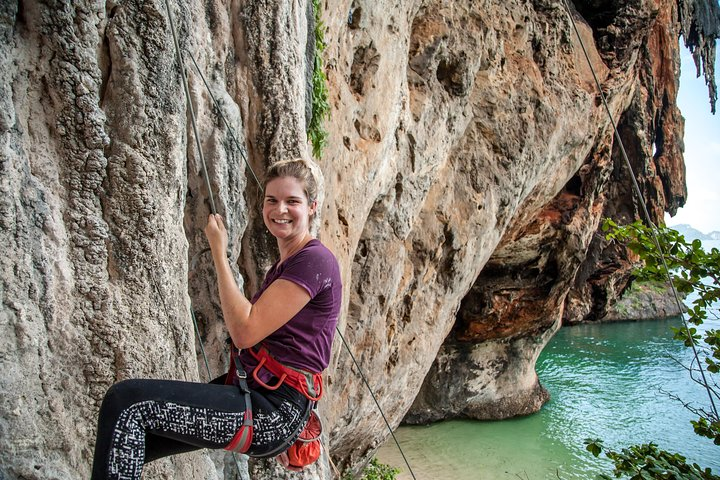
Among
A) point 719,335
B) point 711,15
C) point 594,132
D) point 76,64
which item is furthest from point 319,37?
point 711,15

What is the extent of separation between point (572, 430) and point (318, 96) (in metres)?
11.6

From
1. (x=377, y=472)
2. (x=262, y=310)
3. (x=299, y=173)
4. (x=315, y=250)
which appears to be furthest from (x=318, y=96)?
(x=377, y=472)

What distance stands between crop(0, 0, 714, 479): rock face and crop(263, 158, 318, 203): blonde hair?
2.52 ft

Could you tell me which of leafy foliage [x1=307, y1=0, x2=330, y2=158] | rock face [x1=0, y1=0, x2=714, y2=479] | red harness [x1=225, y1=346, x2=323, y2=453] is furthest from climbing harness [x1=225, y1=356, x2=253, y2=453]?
leafy foliage [x1=307, y1=0, x2=330, y2=158]

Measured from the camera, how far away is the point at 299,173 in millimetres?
2070

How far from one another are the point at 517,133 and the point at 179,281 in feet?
22.7

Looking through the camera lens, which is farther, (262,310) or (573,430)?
(573,430)

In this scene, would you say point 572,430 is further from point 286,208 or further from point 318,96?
point 286,208

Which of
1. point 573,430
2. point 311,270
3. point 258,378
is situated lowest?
point 573,430

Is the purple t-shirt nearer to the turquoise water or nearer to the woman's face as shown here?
the woman's face

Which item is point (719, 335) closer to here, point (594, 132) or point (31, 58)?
point (31, 58)

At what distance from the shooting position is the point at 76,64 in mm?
2326

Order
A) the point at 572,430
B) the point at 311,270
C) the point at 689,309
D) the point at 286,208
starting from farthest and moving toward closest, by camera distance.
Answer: the point at 572,430 < the point at 689,309 < the point at 286,208 < the point at 311,270

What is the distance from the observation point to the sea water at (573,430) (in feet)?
37.7
